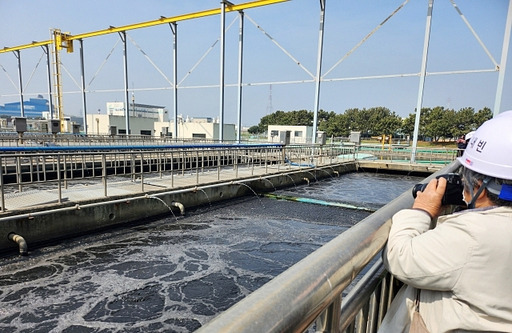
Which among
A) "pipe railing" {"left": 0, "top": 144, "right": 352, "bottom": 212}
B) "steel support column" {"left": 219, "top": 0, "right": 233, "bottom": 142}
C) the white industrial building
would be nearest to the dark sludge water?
"pipe railing" {"left": 0, "top": 144, "right": 352, "bottom": 212}

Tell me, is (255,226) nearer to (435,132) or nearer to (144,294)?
(144,294)

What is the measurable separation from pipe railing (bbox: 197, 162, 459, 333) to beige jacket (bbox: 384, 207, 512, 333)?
14 centimetres

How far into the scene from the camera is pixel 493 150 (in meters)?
0.98

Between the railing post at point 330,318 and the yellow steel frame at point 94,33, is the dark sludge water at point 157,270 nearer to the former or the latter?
the railing post at point 330,318

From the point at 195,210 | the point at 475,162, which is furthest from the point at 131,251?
the point at 475,162

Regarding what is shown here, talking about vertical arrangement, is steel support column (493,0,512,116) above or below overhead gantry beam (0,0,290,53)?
below

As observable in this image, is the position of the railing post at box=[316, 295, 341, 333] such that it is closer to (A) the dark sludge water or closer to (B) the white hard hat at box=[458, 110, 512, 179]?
(B) the white hard hat at box=[458, 110, 512, 179]

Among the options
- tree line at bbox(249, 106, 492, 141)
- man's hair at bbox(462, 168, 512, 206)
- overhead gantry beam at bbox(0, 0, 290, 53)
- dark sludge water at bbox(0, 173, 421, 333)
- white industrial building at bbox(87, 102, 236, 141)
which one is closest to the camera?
man's hair at bbox(462, 168, 512, 206)

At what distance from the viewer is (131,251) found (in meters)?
5.85

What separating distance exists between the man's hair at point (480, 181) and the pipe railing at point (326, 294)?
253mm

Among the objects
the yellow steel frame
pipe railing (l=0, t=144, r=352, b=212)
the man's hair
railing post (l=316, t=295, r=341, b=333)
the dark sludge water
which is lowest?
the dark sludge water

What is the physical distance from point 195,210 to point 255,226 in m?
1.93

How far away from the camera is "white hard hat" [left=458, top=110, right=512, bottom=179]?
0.96 m

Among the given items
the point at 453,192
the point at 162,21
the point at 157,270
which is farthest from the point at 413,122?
the point at 453,192
